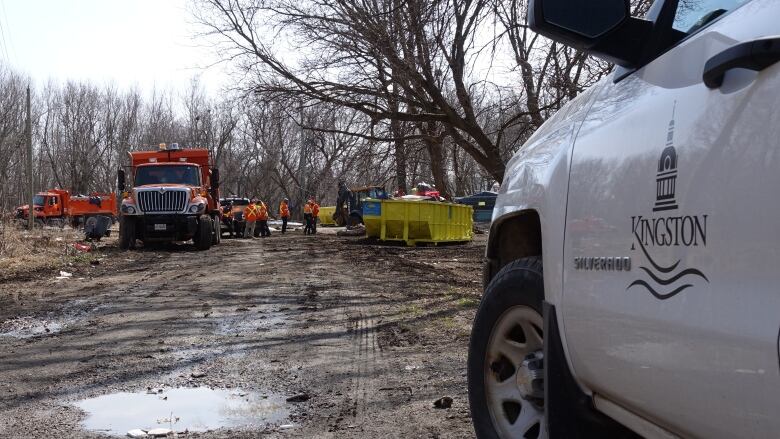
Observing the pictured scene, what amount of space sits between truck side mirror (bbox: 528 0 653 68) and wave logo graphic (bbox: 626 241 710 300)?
28.9 inches

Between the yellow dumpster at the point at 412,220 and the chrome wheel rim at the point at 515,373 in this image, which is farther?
the yellow dumpster at the point at 412,220

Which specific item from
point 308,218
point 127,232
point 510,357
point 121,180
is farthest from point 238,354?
point 308,218

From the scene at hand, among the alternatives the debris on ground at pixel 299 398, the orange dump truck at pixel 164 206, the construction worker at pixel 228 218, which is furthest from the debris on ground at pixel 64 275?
the construction worker at pixel 228 218

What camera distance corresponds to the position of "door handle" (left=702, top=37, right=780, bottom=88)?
→ 1.74 metres

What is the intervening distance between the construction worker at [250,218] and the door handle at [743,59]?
30916mm

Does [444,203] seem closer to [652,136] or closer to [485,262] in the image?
[485,262]

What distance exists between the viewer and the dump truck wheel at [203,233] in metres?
22.4

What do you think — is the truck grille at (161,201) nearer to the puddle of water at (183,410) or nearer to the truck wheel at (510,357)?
the puddle of water at (183,410)

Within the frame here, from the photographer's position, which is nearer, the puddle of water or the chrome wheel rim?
the chrome wheel rim

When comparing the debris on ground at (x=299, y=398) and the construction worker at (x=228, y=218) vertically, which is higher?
the construction worker at (x=228, y=218)

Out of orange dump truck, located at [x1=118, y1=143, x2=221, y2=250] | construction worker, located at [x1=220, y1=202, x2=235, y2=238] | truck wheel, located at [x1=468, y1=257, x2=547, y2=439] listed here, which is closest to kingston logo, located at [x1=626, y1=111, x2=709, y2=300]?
truck wheel, located at [x1=468, y1=257, x2=547, y2=439]

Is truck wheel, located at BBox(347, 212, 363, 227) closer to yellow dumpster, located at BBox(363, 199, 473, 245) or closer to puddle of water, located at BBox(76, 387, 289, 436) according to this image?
yellow dumpster, located at BBox(363, 199, 473, 245)

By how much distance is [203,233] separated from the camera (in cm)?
2245

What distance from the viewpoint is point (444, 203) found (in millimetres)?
25188
